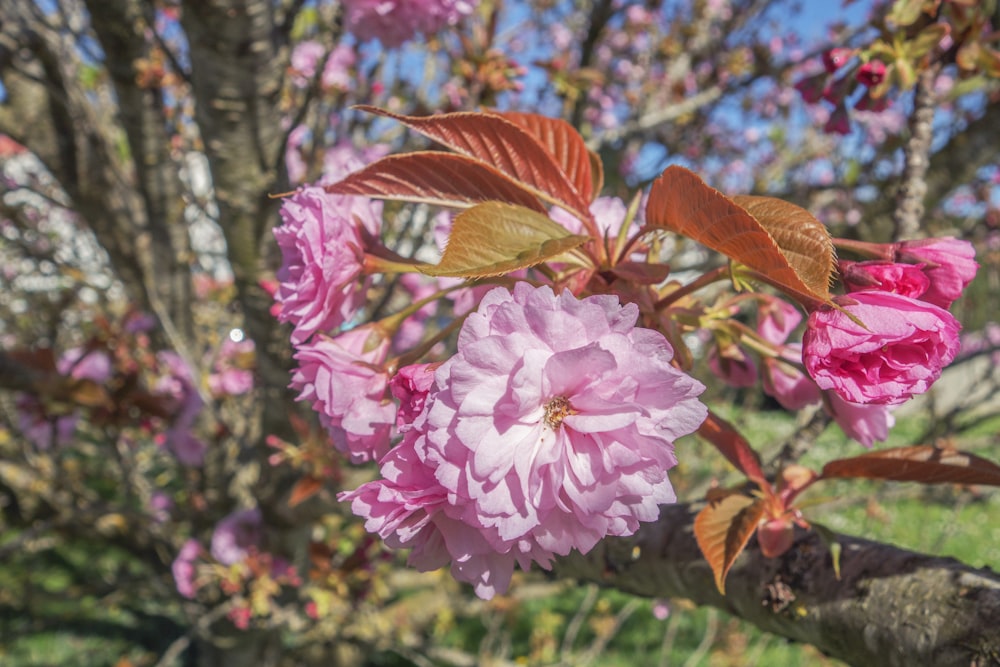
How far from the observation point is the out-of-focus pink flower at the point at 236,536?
2137 millimetres

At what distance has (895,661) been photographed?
2.42 ft

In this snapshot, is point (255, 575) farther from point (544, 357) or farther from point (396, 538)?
point (544, 357)

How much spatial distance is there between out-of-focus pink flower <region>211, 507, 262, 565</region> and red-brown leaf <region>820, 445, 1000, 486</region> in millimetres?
1886

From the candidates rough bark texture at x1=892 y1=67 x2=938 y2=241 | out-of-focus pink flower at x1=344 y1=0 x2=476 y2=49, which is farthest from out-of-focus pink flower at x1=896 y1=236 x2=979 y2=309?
out-of-focus pink flower at x1=344 y1=0 x2=476 y2=49

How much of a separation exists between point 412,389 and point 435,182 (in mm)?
205

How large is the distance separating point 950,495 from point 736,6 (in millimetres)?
2443

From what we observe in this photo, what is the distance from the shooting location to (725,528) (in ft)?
2.52

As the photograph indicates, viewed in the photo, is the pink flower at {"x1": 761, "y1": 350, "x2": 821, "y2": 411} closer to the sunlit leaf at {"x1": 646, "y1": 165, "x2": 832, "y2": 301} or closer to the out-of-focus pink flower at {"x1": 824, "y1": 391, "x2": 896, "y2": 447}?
the out-of-focus pink flower at {"x1": 824, "y1": 391, "x2": 896, "y2": 447}

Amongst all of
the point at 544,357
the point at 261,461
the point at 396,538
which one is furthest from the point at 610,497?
the point at 261,461

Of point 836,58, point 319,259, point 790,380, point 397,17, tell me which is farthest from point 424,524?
point 397,17

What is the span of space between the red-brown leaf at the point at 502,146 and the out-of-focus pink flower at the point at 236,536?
1.86 m

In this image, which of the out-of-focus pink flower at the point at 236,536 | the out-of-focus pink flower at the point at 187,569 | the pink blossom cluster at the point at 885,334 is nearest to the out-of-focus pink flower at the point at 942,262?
the pink blossom cluster at the point at 885,334

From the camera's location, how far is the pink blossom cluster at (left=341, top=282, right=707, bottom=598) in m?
0.57

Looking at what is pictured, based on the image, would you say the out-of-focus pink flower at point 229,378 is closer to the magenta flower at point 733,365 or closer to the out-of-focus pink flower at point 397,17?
the out-of-focus pink flower at point 397,17
